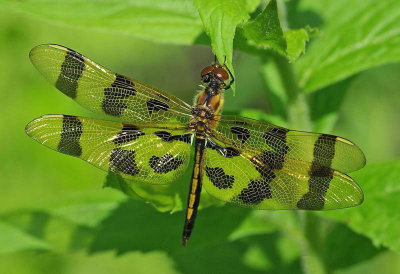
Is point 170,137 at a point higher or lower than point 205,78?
lower

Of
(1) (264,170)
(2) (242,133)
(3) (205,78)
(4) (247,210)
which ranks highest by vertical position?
(3) (205,78)

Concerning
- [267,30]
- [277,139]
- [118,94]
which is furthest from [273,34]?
[118,94]

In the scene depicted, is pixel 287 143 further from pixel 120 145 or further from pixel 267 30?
pixel 120 145

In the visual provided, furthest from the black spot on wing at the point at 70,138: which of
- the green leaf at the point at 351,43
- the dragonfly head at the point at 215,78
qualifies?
the green leaf at the point at 351,43

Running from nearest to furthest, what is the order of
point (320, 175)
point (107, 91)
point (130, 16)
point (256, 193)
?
point (320, 175), point (256, 193), point (130, 16), point (107, 91)

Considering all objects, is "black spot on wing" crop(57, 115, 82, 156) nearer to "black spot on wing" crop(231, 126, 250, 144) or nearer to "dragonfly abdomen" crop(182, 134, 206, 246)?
"dragonfly abdomen" crop(182, 134, 206, 246)

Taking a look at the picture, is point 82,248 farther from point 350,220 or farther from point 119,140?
point 350,220

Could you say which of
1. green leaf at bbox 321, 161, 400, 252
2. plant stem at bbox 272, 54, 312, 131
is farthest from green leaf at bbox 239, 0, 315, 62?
green leaf at bbox 321, 161, 400, 252
